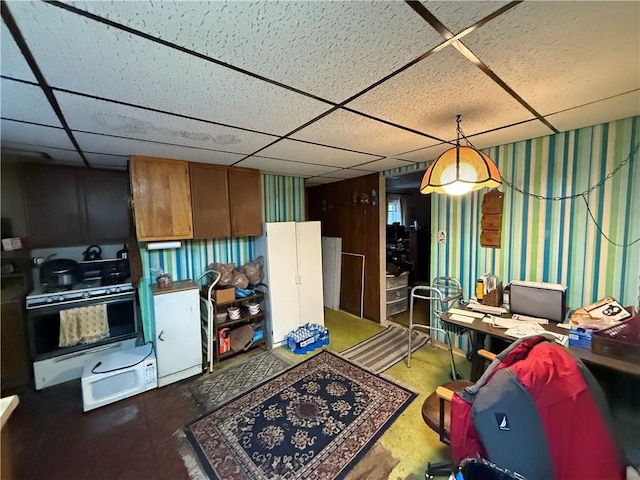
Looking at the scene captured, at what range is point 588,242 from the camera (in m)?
2.10

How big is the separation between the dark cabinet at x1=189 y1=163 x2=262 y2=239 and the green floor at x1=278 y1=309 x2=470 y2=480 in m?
1.64

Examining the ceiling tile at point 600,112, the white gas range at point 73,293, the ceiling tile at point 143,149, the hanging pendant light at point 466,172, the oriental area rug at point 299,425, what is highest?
the ceiling tile at point 600,112

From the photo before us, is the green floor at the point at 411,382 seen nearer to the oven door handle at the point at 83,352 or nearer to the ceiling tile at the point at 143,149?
the oven door handle at the point at 83,352

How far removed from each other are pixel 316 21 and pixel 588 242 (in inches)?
105

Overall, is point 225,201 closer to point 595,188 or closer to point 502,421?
Answer: point 502,421

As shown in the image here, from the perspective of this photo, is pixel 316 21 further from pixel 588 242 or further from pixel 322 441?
pixel 588 242

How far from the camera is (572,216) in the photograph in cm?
216

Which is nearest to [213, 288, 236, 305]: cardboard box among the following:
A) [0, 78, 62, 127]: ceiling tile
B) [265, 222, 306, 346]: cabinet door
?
[265, 222, 306, 346]: cabinet door

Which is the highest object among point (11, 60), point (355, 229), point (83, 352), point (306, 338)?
point (11, 60)

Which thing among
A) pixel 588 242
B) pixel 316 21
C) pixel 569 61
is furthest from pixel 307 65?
pixel 588 242

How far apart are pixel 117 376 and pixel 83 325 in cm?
68

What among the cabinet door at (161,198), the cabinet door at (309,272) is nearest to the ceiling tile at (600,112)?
the cabinet door at (309,272)

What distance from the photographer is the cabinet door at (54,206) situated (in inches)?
100

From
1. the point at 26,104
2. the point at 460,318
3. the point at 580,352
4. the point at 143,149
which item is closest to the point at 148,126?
the point at 26,104
